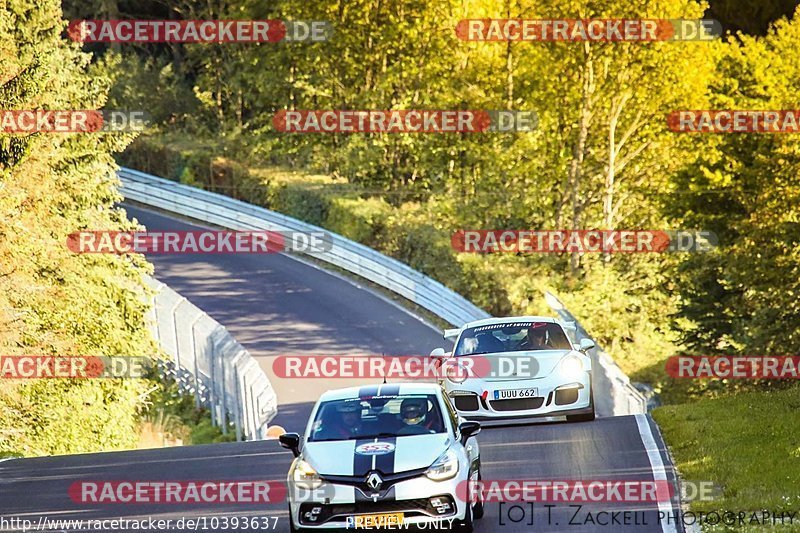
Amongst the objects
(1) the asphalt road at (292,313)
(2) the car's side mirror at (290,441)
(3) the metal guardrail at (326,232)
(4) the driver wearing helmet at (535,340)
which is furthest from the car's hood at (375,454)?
(3) the metal guardrail at (326,232)

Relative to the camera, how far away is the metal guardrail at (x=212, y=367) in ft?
82.5

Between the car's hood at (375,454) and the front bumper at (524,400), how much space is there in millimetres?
6338

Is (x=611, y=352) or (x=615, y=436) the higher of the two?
(x=615, y=436)

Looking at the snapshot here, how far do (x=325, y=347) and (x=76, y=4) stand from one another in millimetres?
33853

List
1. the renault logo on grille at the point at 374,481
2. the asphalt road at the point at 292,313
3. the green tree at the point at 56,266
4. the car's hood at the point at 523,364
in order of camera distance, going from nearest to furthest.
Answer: the renault logo on grille at the point at 374,481
the car's hood at the point at 523,364
the green tree at the point at 56,266
the asphalt road at the point at 292,313

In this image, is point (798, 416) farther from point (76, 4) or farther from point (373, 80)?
point (76, 4)

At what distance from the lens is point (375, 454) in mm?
11516

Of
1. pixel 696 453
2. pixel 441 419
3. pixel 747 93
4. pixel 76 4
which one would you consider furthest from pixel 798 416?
pixel 76 4

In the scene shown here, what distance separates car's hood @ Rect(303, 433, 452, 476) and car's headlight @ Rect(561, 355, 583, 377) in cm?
666

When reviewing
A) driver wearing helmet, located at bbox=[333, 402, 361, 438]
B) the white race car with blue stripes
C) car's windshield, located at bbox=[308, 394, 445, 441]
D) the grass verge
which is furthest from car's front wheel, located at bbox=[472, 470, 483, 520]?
the grass verge

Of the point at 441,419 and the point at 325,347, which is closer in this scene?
the point at 441,419

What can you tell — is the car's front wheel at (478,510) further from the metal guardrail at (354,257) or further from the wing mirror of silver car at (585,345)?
the metal guardrail at (354,257)

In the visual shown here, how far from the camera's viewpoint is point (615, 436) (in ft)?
56.5

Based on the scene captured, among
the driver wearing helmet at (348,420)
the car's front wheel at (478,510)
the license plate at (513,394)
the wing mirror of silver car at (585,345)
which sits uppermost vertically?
the driver wearing helmet at (348,420)
